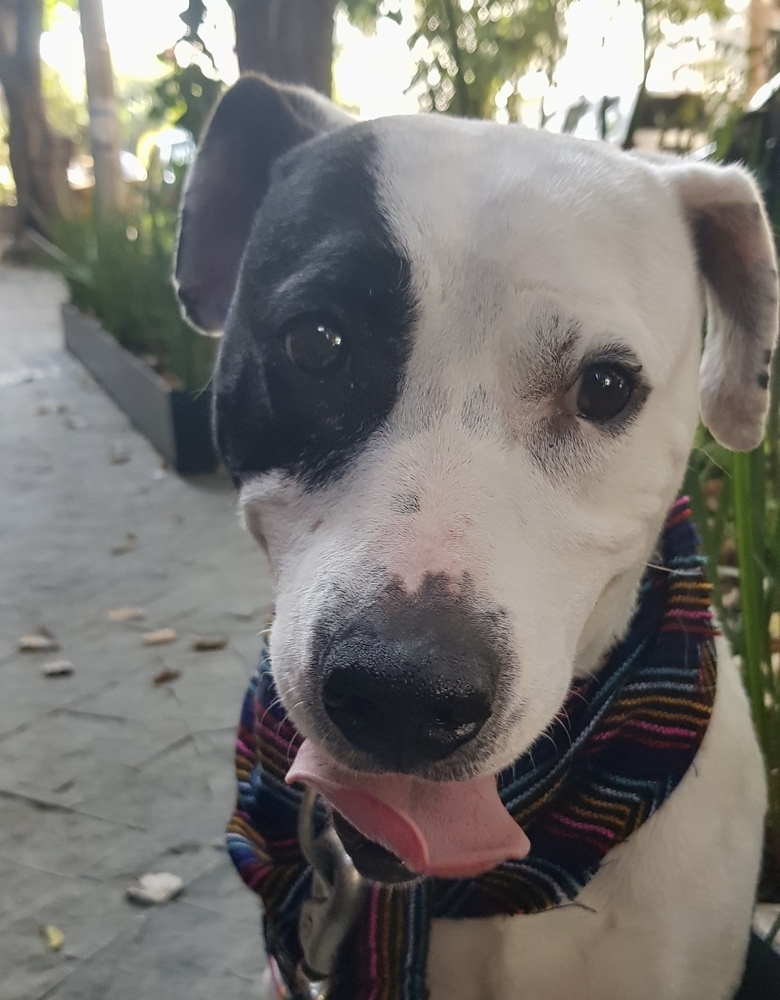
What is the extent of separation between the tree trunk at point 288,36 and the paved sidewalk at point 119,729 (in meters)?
1.65

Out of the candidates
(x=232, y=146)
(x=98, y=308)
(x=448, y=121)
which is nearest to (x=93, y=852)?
(x=232, y=146)

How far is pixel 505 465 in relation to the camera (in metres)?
0.95

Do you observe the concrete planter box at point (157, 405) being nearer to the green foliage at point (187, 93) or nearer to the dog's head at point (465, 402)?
the green foliage at point (187, 93)

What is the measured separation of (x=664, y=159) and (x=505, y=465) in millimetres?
584

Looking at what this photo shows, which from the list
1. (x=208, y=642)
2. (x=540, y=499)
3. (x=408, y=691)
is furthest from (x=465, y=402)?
(x=208, y=642)

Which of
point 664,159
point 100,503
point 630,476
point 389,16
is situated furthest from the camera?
point 100,503

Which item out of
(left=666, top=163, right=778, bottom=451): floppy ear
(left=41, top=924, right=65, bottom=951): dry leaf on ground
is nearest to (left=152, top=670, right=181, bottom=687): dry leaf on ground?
(left=41, top=924, right=65, bottom=951): dry leaf on ground

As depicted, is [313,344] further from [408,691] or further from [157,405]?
[157,405]

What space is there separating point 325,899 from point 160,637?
1981 mm

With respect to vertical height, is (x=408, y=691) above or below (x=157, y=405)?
above

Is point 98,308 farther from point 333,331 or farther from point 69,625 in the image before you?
point 333,331

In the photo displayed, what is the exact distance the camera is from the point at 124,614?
10.4ft

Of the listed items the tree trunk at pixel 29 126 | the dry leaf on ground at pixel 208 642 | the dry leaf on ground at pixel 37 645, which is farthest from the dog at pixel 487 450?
the tree trunk at pixel 29 126

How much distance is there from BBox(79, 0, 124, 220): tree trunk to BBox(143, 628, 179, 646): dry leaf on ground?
13.7ft
